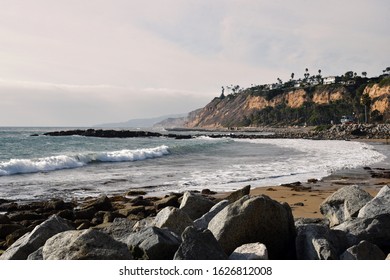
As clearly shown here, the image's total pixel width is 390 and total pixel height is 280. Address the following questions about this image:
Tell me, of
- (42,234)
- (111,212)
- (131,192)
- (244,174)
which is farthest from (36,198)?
(244,174)

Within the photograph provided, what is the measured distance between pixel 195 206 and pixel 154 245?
299 cm

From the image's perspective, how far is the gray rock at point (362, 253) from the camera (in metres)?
5.26

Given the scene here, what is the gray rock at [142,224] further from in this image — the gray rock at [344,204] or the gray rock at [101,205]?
the gray rock at [101,205]

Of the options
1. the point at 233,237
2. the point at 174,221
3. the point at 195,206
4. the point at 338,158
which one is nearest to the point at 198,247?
the point at 233,237

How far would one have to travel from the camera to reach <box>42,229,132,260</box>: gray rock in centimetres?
485

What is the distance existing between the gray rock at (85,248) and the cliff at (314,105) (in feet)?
347

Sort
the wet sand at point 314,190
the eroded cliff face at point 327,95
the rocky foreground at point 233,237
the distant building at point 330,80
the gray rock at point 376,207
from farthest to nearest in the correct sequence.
→ the distant building at point 330,80 < the eroded cliff face at point 327,95 < the wet sand at point 314,190 < the gray rock at point 376,207 < the rocky foreground at point 233,237

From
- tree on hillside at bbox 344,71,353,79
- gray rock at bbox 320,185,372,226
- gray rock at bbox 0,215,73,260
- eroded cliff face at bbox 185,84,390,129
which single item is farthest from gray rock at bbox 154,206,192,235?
tree on hillside at bbox 344,71,353,79

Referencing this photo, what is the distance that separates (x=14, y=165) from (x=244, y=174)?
12952 mm

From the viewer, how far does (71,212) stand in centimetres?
1052

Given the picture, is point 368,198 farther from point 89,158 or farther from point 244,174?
point 89,158

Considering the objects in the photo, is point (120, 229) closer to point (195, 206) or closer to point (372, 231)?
point (195, 206)

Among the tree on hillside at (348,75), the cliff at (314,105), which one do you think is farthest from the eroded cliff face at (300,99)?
the tree on hillside at (348,75)

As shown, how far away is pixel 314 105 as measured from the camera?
143 metres
